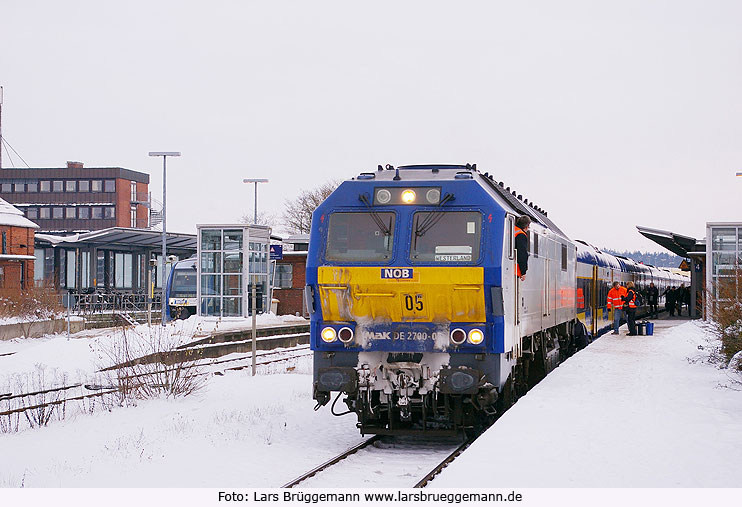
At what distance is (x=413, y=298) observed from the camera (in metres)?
11.0

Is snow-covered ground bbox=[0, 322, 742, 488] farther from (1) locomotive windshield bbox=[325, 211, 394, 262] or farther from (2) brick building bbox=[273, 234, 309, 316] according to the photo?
(2) brick building bbox=[273, 234, 309, 316]

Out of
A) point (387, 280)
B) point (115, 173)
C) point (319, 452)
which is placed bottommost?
point (319, 452)

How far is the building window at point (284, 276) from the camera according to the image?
39625 millimetres

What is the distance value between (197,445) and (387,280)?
3235 millimetres

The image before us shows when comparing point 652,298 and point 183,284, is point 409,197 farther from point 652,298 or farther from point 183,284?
point 652,298

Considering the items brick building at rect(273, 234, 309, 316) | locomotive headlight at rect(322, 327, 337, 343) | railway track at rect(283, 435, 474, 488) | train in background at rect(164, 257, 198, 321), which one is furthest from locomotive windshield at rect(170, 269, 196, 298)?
locomotive headlight at rect(322, 327, 337, 343)

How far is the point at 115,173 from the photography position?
303ft

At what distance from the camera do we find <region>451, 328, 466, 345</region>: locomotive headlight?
10.9m

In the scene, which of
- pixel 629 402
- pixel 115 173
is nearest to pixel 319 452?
pixel 629 402

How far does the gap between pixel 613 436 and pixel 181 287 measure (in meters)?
31.8

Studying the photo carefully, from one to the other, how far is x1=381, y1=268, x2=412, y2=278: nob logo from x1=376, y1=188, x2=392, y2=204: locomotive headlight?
93 centimetres

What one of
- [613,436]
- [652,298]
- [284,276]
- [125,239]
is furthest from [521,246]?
[652,298]

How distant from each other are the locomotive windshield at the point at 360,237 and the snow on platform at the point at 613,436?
8.47 ft

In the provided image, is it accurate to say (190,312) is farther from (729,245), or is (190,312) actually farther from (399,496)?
(399,496)
